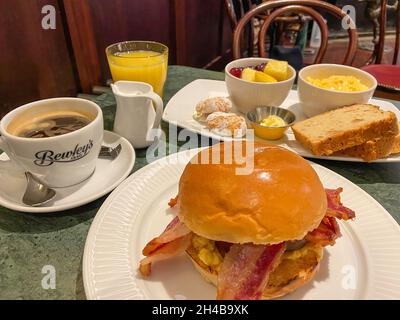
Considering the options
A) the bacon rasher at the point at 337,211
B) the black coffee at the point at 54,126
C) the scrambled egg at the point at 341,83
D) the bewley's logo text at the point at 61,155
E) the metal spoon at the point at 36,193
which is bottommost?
the metal spoon at the point at 36,193

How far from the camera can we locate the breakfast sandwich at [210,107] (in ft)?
5.05

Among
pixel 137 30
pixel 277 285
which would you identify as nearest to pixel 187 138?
pixel 277 285

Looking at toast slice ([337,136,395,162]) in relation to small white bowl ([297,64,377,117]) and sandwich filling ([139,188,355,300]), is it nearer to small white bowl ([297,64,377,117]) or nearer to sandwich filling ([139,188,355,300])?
small white bowl ([297,64,377,117])

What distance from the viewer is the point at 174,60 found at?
336cm

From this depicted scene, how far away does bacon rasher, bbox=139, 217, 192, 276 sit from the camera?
880 mm

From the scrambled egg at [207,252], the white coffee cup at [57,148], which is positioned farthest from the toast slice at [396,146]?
the white coffee cup at [57,148]

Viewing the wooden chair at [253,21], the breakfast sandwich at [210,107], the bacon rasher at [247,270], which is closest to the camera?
the bacon rasher at [247,270]

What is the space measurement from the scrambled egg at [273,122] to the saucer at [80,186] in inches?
22.7

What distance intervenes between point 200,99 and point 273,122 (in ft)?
1.56

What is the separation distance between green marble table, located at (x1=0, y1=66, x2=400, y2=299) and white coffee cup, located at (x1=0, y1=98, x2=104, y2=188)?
4.7 inches

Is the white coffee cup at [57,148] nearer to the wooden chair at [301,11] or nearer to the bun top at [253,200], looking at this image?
the bun top at [253,200]

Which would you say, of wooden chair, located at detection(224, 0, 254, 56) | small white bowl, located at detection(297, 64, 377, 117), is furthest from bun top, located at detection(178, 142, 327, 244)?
wooden chair, located at detection(224, 0, 254, 56)
